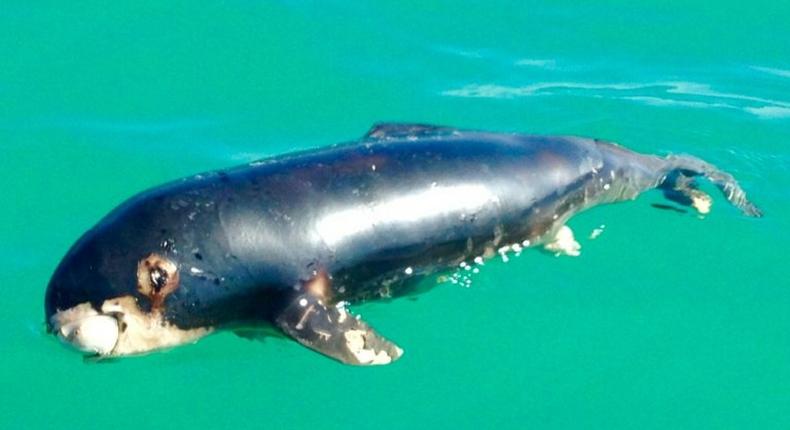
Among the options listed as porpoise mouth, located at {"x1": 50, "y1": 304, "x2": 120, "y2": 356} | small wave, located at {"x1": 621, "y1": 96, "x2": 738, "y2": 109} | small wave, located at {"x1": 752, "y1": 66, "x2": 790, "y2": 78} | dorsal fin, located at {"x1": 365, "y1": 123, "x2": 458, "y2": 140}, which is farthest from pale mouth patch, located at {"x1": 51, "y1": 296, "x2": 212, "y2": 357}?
small wave, located at {"x1": 752, "y1": 66, "x2": 790, "y2": 78}

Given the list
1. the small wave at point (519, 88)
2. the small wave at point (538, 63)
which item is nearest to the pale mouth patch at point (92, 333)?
the small wave at point (519, 88)

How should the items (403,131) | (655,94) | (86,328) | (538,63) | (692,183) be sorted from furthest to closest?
(538,63)
(655,94)
(692,183)
(403,131)
(86,328)

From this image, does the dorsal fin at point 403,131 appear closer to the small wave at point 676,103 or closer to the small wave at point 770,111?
the small wave at point 676,103

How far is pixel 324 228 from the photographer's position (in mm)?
7805

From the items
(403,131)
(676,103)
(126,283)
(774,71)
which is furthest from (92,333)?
(774,71)

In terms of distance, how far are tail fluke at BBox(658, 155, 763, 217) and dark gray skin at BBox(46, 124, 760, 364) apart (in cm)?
133

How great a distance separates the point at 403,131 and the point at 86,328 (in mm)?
2898

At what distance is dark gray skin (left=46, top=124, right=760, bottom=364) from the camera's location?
24.3 ft

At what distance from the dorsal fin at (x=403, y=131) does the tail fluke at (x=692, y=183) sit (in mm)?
2075

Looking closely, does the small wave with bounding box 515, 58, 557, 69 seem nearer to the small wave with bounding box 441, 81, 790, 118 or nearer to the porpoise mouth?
the small wave with bounding box 441, 81, 790, 118

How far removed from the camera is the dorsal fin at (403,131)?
8797 millimetres

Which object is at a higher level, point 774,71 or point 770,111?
point 774,71

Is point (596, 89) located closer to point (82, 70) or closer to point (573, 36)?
point (573, 36)

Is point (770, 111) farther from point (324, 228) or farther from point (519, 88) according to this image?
point (324, 228)
